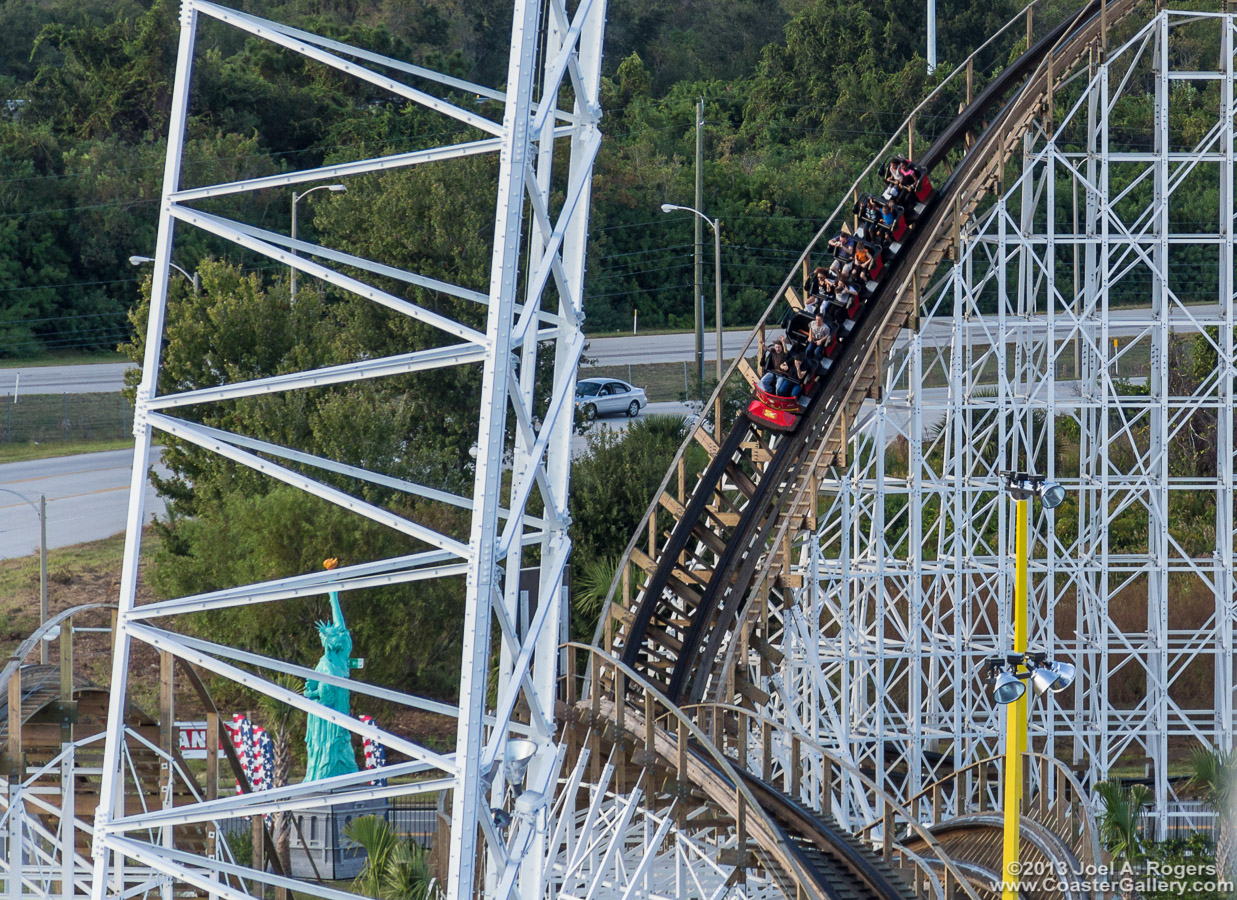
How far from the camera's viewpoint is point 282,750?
2061 cm

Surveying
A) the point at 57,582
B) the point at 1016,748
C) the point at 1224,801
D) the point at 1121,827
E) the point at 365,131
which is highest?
the point at 365,131

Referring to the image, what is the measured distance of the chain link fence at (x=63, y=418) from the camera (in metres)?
37.7

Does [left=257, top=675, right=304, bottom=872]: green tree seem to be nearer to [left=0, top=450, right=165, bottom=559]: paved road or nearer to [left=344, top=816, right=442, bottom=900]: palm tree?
[left=344, top=816, right=442, bottom=900]: palm tree

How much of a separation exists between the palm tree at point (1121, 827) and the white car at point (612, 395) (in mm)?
22460

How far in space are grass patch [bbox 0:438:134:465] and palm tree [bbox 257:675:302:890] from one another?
50.5 ft

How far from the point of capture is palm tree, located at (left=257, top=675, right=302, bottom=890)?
1831 centimetres

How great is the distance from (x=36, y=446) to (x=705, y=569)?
78.3 feet

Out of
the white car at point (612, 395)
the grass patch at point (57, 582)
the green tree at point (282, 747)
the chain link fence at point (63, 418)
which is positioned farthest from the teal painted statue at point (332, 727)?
the chain link fence at point (63, 418)

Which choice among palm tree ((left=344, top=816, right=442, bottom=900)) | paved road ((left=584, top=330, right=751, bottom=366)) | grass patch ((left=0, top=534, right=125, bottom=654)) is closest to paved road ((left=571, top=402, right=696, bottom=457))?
paved road ((left=584, top=330, right=751, bottom=366))

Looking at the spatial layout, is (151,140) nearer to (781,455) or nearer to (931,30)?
(931,30)

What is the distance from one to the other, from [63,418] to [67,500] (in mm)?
5486

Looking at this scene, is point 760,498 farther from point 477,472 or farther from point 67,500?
point 67,500

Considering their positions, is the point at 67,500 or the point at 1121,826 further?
the point at 67,500

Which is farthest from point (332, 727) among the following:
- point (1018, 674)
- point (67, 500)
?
point (67, 500)
